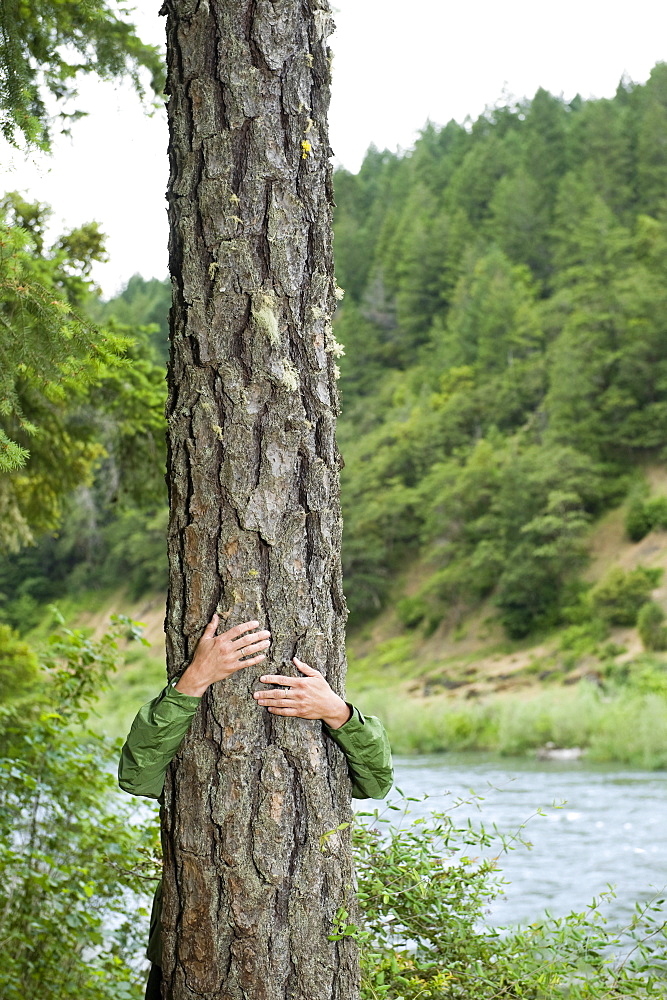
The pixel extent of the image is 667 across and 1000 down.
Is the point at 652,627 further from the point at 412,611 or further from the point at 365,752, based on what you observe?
the point at 365,752

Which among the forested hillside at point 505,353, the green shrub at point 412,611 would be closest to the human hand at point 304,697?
the forested hillside at point 505,353

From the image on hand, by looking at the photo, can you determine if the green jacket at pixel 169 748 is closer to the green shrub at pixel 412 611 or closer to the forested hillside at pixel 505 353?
the forested hillside at pixel 505 353

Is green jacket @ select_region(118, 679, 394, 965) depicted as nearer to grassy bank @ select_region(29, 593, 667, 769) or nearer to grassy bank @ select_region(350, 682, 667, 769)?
grassy bank @ select_region(29, 593, 667, 769)

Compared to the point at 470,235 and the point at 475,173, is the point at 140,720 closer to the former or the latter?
the point at 470,235

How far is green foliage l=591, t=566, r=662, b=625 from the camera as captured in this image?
33.1 m

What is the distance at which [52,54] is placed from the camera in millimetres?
3709

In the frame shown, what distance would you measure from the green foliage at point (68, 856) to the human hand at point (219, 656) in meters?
1.43

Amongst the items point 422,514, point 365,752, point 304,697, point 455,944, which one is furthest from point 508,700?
point 304,697

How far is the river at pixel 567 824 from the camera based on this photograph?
29.3ft

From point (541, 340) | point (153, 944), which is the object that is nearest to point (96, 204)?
point (153, 944)

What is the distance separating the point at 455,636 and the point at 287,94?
40.4 m

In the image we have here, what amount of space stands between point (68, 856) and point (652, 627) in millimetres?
28575

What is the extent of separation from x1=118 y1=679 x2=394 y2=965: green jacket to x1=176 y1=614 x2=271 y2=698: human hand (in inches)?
1.3

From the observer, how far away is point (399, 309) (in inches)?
2704
